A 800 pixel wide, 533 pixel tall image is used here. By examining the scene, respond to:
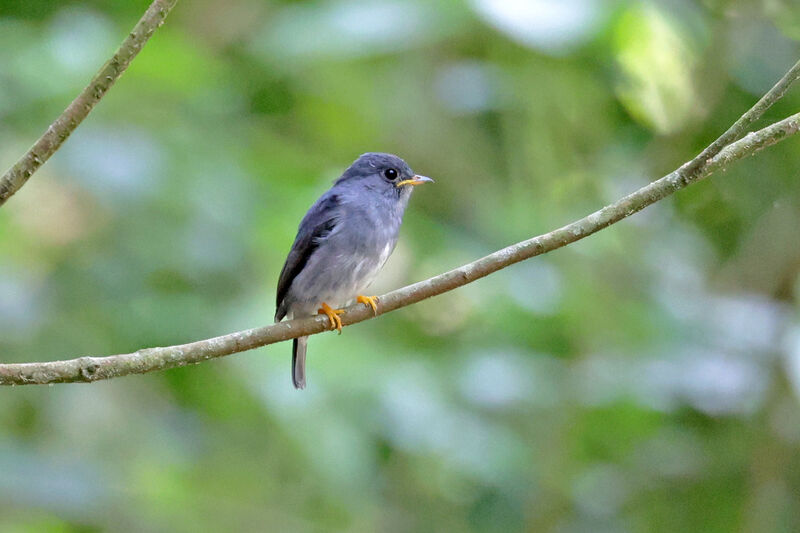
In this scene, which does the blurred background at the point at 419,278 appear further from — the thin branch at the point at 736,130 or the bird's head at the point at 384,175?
the thin branch at the point at 736,130

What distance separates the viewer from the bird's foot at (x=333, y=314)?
343 centimetres

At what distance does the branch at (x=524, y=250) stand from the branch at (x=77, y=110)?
41 centimetres

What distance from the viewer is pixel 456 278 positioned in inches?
98.0

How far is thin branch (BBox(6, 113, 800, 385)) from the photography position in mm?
2223

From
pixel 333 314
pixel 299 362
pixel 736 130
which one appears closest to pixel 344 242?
pixel 333 314

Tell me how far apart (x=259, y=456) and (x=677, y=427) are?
6.73 feet

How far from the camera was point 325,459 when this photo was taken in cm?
399

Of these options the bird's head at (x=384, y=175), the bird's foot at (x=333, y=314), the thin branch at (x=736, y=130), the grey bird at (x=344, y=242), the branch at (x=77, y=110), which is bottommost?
the branch at (x=77, y=110)

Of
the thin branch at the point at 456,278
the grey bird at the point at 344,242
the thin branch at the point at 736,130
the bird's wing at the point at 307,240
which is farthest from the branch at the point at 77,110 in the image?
the bird's wing at the point at 307,240

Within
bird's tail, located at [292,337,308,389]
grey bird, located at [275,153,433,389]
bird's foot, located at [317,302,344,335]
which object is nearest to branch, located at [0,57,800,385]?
bird's foot, located at [317,302,344,335]

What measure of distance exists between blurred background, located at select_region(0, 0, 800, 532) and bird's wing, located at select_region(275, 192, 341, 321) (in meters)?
0.17

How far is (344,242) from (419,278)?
4.40 feet

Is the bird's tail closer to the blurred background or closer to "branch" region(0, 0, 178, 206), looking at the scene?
the blurred background

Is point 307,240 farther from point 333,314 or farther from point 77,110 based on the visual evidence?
point 77,110
